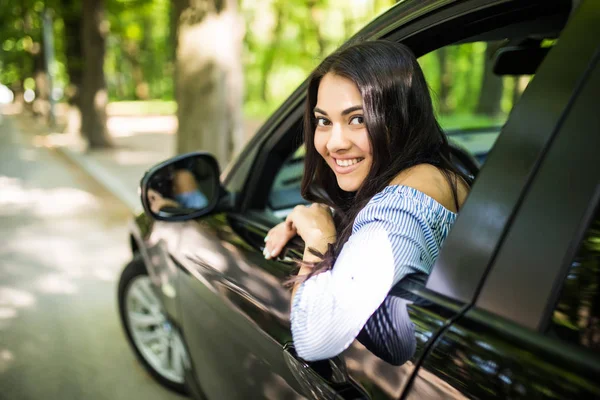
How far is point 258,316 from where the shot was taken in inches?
72.1

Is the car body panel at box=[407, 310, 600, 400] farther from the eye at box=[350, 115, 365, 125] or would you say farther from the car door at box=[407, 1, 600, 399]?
the eye at box=[350, 115, 365, 125]

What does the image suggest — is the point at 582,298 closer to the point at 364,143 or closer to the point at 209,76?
the point at 364,143

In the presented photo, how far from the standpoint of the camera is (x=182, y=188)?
2.59 metres

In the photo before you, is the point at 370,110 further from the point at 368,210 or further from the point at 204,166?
the point at 204,166

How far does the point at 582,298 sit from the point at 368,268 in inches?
17.2

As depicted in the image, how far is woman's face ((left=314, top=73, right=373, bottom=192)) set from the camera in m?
1.56

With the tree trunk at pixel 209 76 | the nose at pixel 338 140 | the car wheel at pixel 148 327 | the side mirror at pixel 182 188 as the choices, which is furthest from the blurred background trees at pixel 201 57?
the car wheel at pixel 148 327

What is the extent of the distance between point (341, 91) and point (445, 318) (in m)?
→ 0.68

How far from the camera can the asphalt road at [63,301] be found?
3.29m

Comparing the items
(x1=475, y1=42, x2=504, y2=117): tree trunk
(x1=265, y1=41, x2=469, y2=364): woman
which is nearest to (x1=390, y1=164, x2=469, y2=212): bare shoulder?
(x1=265, y1=41, x2=469, y2=364): woman

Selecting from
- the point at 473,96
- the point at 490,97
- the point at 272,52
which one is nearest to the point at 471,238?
the point at 490,97

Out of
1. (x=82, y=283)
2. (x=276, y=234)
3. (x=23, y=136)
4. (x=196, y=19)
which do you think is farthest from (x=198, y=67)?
(x=23, y=136)

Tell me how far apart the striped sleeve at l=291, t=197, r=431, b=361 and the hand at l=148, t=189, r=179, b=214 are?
1.18 meters

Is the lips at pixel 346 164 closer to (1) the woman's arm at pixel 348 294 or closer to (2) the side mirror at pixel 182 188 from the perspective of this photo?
(1) the woman's arm at pixel 348 294
